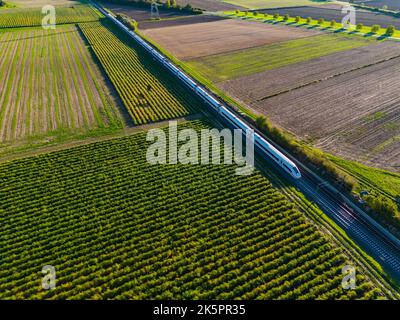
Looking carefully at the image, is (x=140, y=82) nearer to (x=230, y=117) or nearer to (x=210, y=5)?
(x=230, y=117)

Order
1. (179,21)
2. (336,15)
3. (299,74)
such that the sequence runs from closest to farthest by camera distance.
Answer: (299,74) < (179,21) < (336,15)

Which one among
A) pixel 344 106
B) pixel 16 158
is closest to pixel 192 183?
pixel 16 158

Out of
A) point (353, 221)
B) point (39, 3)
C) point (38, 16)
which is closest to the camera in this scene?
point (353, 221)

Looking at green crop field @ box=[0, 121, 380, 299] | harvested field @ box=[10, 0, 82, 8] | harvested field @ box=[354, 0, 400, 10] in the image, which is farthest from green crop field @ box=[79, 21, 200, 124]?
harvested field @ box=[354, 0, 400, 10]

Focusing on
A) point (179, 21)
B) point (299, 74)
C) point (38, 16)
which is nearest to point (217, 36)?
point (179, 21)

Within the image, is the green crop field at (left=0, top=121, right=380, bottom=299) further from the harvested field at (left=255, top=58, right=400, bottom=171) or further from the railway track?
the harvested field at (left=255, top=58, right=400, bottom=171)
